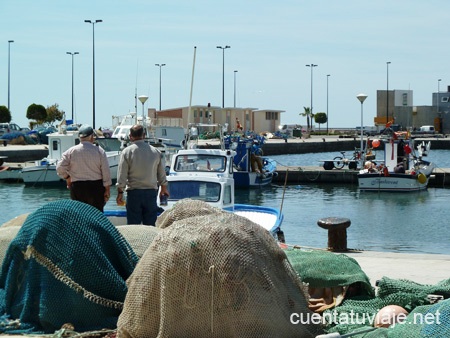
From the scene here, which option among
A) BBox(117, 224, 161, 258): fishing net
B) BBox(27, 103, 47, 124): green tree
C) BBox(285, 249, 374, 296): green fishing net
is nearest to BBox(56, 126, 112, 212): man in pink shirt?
BBox(117, 224, 161, 258): fishing net

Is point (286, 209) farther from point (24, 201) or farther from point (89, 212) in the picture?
point (89, 212)

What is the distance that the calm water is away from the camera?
76.2 feet

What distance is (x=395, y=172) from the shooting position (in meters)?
39.0

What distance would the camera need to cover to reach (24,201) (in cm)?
3562

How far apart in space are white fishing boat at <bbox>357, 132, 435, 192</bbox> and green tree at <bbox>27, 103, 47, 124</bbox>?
182ft

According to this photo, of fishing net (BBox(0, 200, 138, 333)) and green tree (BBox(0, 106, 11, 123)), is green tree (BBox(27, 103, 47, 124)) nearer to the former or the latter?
green tree (BBox(0, 106, 11, 123))

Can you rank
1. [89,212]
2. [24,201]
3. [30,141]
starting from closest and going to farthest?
[89,212] < [24,201] < [30,141]

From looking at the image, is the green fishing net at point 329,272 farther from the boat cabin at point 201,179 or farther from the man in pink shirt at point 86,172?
the boat cabin at point 201,179

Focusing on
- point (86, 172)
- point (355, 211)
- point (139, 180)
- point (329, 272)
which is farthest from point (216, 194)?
point (355, 211)

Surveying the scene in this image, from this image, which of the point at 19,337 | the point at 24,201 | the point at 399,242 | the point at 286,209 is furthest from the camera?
the point at 24,201

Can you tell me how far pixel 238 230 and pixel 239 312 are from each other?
0.62 m

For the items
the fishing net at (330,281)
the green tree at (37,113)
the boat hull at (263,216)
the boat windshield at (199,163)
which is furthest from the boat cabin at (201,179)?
the green tree at (37,113)

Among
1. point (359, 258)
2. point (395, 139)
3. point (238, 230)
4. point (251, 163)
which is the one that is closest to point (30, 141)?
point (251, 163)

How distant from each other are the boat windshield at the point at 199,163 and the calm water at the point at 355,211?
57.8 inches
